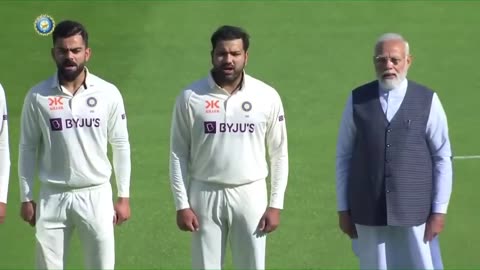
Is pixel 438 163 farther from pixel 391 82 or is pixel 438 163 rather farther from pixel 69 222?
pixel 69 222

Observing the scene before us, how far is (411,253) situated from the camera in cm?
661

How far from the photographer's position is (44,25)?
11688 mm

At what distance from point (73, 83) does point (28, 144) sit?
1.42ft

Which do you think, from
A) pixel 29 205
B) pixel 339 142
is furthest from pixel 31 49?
pixel 339 142

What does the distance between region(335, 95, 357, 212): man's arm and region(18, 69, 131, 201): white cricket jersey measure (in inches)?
52.4

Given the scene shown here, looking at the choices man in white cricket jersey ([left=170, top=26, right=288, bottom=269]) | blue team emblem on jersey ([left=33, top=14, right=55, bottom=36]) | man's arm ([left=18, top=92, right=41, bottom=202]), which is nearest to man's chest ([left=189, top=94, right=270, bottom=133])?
man in white cricket jersey ([left=170, top=26, right=288, bottom=269])

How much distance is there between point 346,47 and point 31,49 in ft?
9.68

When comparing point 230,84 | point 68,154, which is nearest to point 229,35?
point 230,84

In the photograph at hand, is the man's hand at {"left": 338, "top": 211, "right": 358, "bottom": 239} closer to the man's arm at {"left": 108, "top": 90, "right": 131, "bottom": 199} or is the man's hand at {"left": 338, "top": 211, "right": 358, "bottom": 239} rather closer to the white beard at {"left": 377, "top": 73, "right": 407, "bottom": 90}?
the white beard at {"left": 377, "top": 73, "right": 407, "bottom": 90}

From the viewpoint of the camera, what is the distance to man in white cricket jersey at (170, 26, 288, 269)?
6.80m

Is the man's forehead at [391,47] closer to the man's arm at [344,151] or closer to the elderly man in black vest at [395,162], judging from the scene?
the elderly man in black vest at [395,162]

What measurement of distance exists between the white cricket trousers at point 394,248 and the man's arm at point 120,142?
141 cm

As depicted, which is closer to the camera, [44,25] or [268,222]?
[268,222]

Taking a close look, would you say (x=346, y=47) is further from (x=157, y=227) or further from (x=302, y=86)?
(x=157, y=227)
